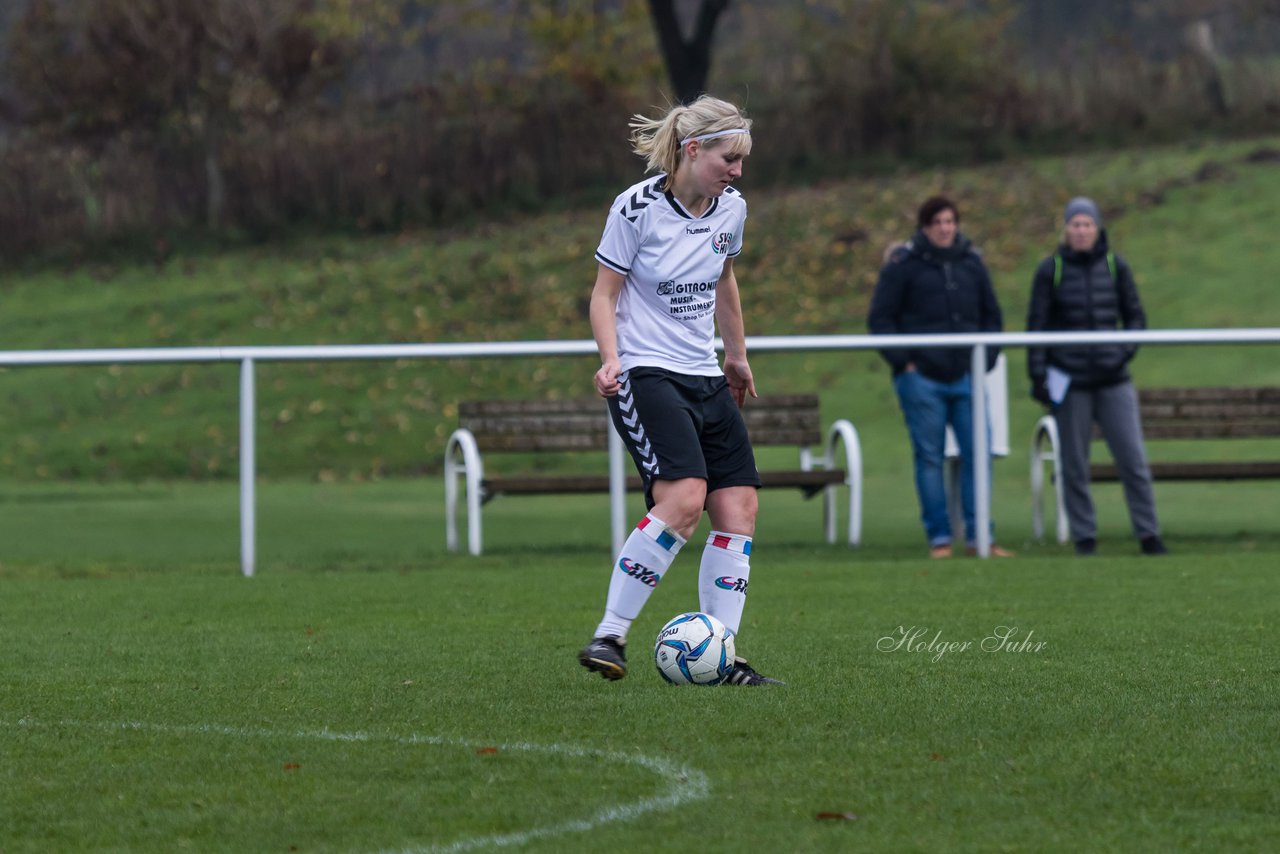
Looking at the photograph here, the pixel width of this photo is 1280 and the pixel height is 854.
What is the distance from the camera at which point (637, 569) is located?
20.1 ft

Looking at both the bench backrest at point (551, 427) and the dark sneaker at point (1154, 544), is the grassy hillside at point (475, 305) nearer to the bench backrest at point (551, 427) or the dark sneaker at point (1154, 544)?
the bench backrest at point (551, 427)

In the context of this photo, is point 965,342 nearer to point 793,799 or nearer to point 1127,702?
point 1127,702

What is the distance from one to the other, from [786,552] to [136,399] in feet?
42.8

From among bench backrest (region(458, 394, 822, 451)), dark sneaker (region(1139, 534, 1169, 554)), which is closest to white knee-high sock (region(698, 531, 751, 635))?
dark sneaker (region(1139, 534, 1169, 554))

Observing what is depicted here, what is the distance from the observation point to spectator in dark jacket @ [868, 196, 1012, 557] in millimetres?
11180

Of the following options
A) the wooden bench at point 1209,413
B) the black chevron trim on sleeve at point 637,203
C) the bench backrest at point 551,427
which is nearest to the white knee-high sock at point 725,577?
the black chevron trim on sleeve at point 637,203

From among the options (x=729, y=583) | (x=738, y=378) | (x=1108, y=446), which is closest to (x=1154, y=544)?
(x=1108, y=446)

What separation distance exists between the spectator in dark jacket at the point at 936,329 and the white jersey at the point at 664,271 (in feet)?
16.8

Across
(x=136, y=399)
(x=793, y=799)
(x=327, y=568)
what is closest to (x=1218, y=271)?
(x=136, y=399)

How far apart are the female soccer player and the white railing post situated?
4.65 m

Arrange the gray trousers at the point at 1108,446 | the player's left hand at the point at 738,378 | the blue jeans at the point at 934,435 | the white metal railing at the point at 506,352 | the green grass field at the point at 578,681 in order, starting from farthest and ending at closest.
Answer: the blue jeans at the point at 934,435
the gray trousers at the point at 1108,446
the white metal railing at the point at 506,352
the player's left hand at the point at 738,378
the green grass field at the point at 578,681

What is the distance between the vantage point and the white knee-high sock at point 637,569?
609cm

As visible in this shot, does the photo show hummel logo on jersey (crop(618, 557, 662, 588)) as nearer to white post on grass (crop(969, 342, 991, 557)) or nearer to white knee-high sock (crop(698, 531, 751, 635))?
white knee-high sock (crop(698, 531, 751, 635))

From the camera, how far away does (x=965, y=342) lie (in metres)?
10.7
